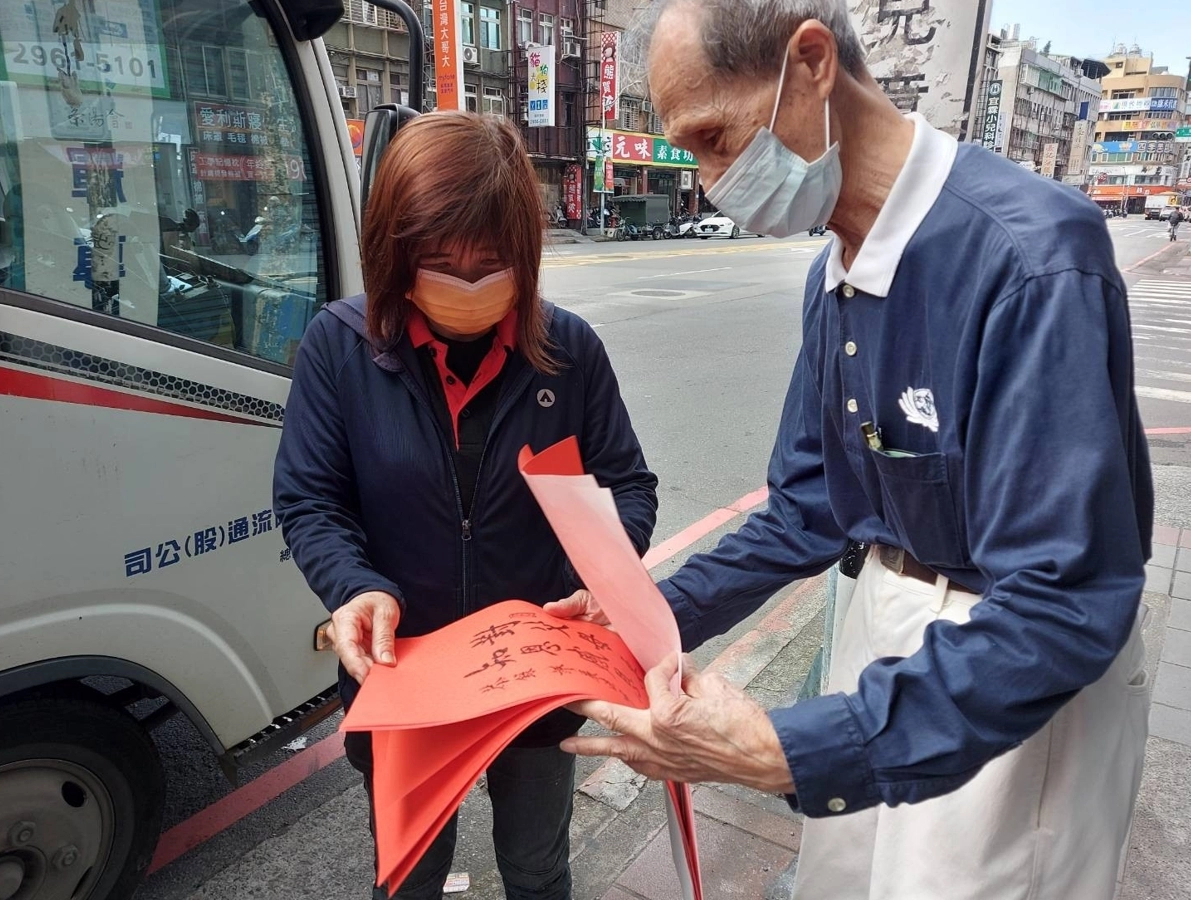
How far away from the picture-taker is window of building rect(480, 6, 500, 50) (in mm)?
32844

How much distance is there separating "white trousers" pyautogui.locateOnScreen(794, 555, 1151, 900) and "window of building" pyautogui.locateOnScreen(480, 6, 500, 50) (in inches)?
1409

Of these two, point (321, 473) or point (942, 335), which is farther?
point (321, 473)

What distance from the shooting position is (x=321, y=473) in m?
1.58

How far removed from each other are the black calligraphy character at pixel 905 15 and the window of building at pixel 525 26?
1367 inches

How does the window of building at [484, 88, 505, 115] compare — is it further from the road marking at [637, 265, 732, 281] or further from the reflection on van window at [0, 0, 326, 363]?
the reflection on van window at [0, 0, 326, 363]

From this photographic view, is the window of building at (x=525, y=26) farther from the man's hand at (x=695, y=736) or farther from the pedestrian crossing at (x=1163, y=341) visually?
the man's hand at (x=695, y=736)

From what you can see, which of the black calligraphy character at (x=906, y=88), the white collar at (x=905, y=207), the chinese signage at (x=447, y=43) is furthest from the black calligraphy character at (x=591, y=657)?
the chinese signage at (x=447, y=43)

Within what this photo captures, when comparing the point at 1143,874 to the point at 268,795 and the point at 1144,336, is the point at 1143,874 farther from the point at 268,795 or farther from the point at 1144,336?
the point at 1144,336

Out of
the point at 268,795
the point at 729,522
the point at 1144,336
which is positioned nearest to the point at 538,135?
the point at 1144,336

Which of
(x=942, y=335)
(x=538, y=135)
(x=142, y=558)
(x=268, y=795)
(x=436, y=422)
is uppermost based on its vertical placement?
(x=538, y=135)

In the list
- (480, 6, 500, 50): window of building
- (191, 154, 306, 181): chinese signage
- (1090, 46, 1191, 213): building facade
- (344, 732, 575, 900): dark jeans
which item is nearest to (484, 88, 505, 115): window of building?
(480, 6, 500, 50): window of building

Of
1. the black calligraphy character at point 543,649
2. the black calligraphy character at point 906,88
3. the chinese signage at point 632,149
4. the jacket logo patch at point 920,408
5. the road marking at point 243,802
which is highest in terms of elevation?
the chinese signage at point 632,149

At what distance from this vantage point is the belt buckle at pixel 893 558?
132cm

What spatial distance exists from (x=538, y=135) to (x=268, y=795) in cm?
3591
